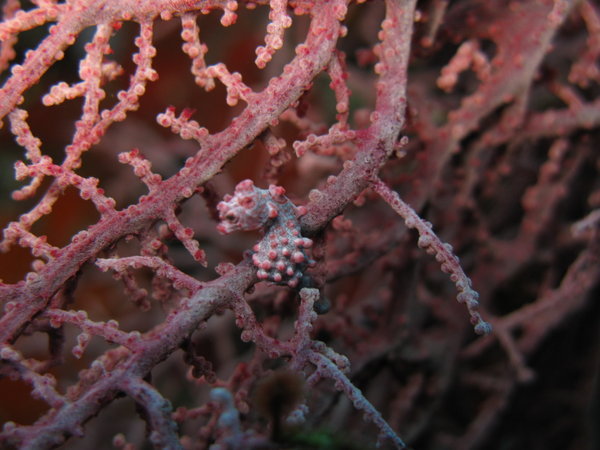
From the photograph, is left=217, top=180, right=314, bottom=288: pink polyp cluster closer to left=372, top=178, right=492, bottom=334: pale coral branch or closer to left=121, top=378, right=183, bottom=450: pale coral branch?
left=372, top=178, right=492, bottom=334: pale coral branch

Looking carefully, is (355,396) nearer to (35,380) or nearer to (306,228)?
(306,228)

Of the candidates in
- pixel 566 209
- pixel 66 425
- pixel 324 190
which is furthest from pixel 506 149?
pixel 66 425

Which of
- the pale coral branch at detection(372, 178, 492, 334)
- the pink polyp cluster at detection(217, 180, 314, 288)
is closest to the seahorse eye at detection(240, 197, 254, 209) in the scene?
the pink polyp cluster at detection(217, 180, 314, 288)

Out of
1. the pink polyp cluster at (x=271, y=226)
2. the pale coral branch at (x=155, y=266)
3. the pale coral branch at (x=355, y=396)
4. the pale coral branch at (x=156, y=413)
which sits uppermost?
the pale coral branch at (x=155, y=266)

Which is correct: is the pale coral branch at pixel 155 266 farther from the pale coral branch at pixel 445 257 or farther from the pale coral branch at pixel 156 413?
the pale coral branch at pixel 445 257

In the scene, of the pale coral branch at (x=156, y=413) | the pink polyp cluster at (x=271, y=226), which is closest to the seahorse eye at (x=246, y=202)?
the pink polyp cluster at (x=271, y=226)

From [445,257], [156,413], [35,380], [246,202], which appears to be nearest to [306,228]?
[246,202]

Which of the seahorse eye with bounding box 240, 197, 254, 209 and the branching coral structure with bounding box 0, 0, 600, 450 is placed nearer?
the seahorse eye with bounding box 240, 197, 254, 209
